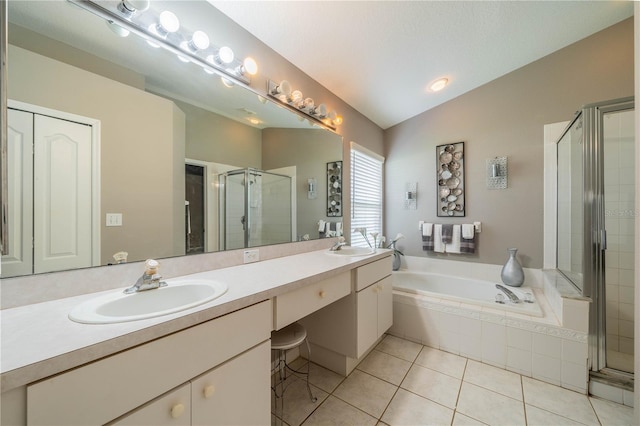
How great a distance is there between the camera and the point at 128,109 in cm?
103

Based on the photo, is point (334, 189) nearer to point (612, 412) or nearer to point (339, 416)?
point (339, 416)

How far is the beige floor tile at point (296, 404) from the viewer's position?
1.34 m

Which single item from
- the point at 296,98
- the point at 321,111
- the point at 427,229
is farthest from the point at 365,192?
the point at 296,98

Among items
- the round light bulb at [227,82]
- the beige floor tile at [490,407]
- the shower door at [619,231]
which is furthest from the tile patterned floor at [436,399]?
the round light bulb at [227,82]

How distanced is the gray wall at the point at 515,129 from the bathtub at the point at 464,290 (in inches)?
10.6

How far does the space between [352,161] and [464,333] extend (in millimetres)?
1874

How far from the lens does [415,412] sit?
1361mm

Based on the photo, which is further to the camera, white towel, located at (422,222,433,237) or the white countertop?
white towel, located at (422,222,433,237)

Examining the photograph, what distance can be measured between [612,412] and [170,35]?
10.5 ft

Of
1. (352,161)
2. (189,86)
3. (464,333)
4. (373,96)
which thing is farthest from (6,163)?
(464,333)

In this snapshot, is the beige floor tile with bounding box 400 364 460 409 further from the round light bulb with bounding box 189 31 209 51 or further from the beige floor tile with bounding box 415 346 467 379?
the round light bulb with bounding box 189 31 209 51

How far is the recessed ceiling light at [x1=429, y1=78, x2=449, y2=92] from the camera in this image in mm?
2352

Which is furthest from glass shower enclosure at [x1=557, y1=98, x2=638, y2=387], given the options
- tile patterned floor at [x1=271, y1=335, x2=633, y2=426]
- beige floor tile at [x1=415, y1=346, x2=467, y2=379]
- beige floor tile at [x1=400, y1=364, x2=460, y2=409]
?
beige floor tile at [x1=400, y1=364, x2=460, y2=409]

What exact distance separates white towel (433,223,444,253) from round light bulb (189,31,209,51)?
9.02 ft
